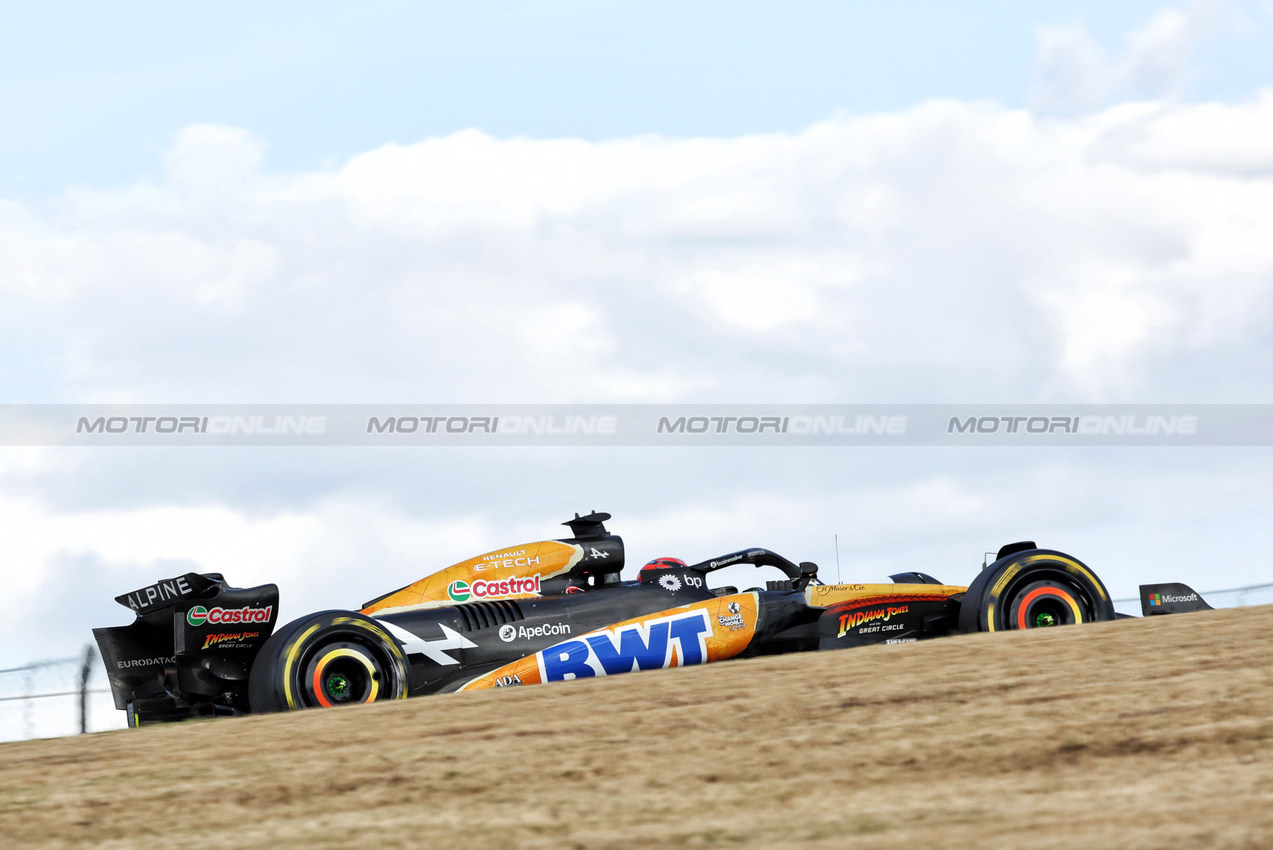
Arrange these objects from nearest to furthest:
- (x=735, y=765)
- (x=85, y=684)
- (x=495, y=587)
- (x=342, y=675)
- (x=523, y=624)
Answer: (x=735, y=765) → (x=342, y=675) → (x=523, y=624) → (x=495, y=587) → (x=85, y=684)

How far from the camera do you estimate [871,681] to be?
22.7ft

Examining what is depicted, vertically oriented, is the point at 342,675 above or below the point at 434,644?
below

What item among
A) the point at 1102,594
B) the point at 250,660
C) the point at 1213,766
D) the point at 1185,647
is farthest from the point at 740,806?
the point at 1102,594

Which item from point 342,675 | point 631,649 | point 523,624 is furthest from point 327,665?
point 631,649

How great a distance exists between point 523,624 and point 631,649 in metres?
0.85

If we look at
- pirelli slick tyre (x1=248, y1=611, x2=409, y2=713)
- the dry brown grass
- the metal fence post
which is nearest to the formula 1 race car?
pirelli slick tyre (x1=248, y1=611, x2=409, y2=713)

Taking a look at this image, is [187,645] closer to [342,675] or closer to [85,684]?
[342,675]

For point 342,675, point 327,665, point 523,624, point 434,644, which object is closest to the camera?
point 327,665

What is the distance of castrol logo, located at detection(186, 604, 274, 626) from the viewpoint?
851cm

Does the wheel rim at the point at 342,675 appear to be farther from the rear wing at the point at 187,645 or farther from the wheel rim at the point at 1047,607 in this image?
the wheel rim at the point at 1047,607

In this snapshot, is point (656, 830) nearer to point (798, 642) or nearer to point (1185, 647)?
point (1185, 647)

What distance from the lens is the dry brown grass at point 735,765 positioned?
175 inches

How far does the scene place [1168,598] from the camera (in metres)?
12.1

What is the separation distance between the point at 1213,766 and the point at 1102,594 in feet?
15.5
